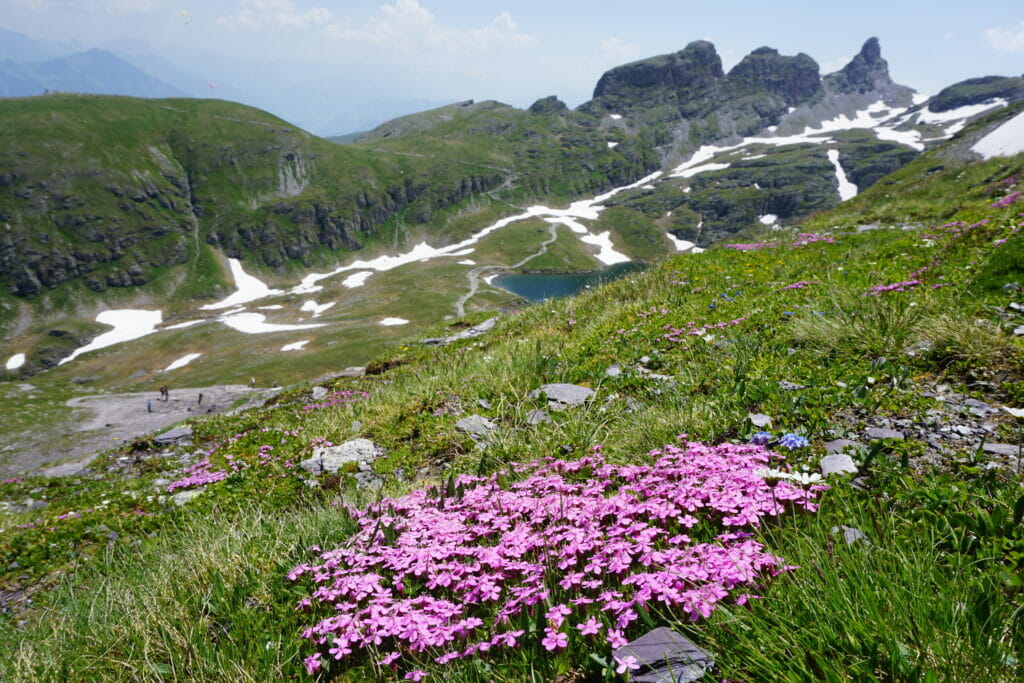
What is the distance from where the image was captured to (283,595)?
3.96m

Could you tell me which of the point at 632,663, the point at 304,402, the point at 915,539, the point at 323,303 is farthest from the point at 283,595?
the point at 323,303

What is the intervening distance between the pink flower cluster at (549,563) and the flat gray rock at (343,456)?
4.11 meters

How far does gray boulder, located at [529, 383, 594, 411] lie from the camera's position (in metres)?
8.23

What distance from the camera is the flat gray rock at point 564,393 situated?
27.3 ft

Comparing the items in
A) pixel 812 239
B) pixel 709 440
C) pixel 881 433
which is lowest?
pixel 709 440

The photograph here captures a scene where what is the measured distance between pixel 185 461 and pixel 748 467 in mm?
13359

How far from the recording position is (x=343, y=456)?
8891 millimetres

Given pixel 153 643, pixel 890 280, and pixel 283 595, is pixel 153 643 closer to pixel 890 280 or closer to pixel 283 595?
pixel 283 595

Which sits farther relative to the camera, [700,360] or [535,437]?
[700,360]

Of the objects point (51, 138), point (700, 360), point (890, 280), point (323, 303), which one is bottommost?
point (323, 303)

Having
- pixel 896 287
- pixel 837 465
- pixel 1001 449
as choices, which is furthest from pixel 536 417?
pixel 896 287

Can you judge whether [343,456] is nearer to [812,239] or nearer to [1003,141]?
[812,239]

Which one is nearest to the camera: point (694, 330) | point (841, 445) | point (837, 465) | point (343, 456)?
point (837, 465)

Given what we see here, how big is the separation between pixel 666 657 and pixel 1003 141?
216ft
